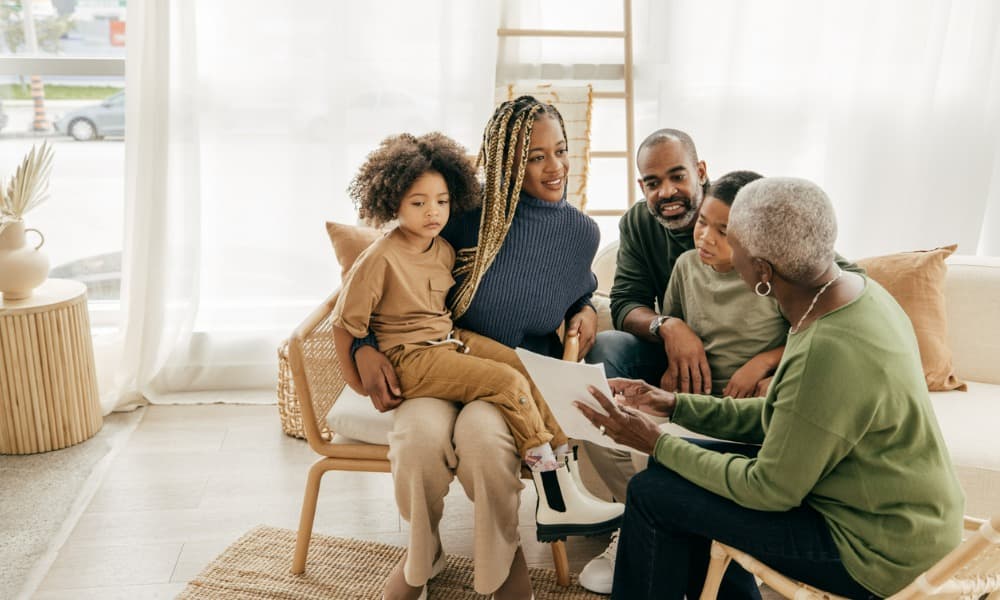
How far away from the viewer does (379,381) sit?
76.6 inches

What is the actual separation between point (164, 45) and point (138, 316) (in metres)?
0.98

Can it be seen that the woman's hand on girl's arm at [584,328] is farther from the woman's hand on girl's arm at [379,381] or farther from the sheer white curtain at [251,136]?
the sheer white curtain at [251,136]

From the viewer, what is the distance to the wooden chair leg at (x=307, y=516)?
2070mm

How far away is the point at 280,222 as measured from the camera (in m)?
3.27

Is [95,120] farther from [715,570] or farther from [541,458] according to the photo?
[715,570]

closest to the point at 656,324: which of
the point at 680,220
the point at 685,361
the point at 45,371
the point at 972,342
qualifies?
the point at 685,361

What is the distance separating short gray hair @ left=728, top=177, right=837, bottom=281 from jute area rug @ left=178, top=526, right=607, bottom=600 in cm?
104

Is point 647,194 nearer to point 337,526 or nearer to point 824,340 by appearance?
point 824,340

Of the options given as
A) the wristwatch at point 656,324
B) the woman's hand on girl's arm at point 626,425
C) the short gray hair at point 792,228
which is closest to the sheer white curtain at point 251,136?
the wristwatch at point 656,324

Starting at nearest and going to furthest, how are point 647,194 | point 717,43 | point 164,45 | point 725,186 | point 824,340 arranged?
point 824,340 → point 725,186 → point 647,194 → point 164,45 → point 717,43

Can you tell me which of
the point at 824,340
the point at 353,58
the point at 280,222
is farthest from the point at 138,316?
the point at 824,340

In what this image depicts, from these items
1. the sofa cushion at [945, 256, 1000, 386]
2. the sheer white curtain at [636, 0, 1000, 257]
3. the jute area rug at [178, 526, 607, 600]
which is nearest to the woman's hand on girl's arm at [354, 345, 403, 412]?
the jute area rug at [178, 526, 607, 600]

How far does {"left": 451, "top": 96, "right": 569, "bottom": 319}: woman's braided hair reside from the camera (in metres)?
2.10

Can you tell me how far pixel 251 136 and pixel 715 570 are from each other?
2378 mm
